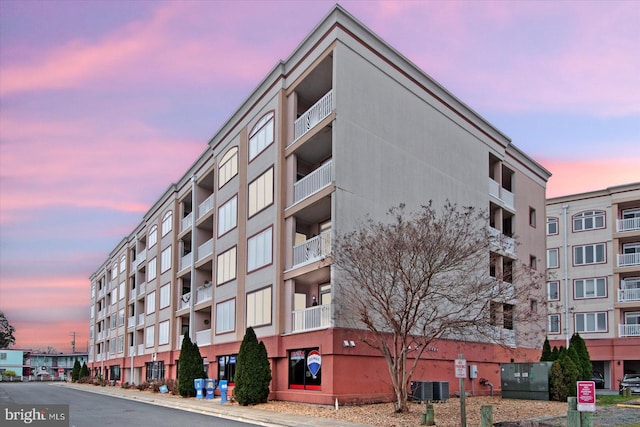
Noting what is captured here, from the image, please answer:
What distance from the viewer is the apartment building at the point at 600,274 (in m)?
49.8

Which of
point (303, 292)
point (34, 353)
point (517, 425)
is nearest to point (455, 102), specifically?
point (303, 292)

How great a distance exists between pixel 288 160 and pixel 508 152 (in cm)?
1805

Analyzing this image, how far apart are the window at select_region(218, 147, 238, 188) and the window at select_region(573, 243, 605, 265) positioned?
32.1 metres

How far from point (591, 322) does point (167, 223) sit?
3635 centimetres

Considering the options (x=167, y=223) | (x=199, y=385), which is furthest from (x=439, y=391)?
(x=167, y=223)

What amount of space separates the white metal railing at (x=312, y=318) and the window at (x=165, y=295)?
23551mm

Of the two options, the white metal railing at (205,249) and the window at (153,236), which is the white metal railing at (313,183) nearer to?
the white metal railing at (205,249)

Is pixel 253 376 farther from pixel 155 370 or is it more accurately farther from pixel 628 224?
pixel 628 224

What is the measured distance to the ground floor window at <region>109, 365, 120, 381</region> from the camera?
227 ft

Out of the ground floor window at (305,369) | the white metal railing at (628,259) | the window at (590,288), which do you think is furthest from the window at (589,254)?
the ground floor window at (305,369)

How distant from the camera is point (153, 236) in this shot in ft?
192

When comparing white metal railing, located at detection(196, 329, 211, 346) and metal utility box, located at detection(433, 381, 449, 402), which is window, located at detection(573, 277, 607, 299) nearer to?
metal utility box, located at detection(433, 381, 449, 402)

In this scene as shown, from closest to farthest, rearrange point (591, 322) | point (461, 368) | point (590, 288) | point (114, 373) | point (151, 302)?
point (461, 368) < point (591, 322) < point (590, 288) < point (151, 302) < point (114, 373)

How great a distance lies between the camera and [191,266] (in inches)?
1770
